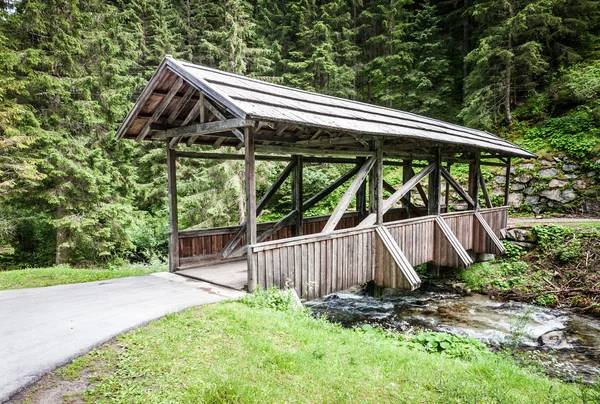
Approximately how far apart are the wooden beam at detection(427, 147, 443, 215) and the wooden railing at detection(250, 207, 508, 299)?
32 centimetres

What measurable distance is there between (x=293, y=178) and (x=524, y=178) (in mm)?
11740

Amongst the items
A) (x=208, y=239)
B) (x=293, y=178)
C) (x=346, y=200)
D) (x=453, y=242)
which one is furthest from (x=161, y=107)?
(x=453, y=242)

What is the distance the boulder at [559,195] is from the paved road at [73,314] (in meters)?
14.6

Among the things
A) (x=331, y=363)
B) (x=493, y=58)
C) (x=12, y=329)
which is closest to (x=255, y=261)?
(x=331, y=363)

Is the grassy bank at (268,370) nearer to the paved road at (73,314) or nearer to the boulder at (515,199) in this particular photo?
the paved road at (73,314)

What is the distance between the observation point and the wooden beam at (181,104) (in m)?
6.40

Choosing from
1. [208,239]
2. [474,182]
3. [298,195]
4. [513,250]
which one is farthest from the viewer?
[513,250]

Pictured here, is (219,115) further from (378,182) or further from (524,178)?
(524,178)

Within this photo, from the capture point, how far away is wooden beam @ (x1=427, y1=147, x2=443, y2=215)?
9.56m

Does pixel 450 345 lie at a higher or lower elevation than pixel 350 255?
lower

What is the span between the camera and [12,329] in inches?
165

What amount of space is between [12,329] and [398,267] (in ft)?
21.2

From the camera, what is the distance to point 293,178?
9266 mm

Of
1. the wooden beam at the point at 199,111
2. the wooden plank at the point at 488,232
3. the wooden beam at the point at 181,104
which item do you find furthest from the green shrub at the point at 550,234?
the wooden beam at the point at 181,104
